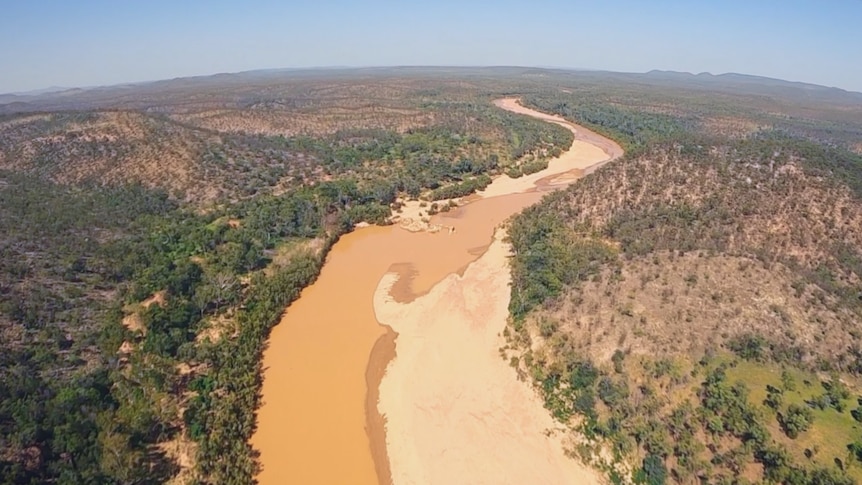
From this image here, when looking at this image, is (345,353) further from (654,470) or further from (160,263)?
(654,470)

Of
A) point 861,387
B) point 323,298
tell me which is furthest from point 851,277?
point 323,298

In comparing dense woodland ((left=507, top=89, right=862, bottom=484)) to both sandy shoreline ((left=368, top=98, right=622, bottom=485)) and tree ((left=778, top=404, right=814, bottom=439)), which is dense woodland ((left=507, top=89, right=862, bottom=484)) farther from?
sandy shoreline ((left=368, top=98, right=622, bottom=485))

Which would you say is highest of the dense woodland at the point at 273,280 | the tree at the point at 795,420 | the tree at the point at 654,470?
the dense woodland at the point at 273,280

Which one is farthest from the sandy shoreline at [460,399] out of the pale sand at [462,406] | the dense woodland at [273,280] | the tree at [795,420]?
the tree at [795,420]

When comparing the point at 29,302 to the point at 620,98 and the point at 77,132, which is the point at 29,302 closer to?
the point at 77,132

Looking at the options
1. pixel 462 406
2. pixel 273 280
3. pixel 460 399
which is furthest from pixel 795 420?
pixel 273 280

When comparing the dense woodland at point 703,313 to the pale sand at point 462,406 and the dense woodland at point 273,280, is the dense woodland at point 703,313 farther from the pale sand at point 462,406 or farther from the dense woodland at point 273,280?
the pale sand at point 462,406
